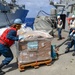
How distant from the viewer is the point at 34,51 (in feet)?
21.1

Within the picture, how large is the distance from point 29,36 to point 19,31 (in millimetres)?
654

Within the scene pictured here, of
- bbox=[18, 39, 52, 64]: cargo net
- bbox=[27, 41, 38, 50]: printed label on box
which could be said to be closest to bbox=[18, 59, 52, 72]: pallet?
bbox=[18, 39, 52, 64]: cargo net

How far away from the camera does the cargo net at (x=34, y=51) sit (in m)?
6.27

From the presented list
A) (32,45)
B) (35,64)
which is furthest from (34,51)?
(35,64)

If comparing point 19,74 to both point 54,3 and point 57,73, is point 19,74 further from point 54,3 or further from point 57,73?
point 54,3

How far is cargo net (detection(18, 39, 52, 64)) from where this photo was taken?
6.27m

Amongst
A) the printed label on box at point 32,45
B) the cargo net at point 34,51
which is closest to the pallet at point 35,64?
the cargo net at point 34,51

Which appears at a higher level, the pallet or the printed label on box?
the printed label on box

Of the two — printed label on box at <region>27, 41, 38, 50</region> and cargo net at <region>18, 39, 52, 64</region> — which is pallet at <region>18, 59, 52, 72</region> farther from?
printed label on box at <region>27, 41, 38, 50</region>

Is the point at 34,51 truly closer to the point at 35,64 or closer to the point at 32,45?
the point at 32,45

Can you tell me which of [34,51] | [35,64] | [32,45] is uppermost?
[32,45]

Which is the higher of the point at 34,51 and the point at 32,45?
the point at 32,45

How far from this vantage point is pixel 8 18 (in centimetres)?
3812

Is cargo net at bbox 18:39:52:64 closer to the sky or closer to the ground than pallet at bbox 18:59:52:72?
closer to the sky
